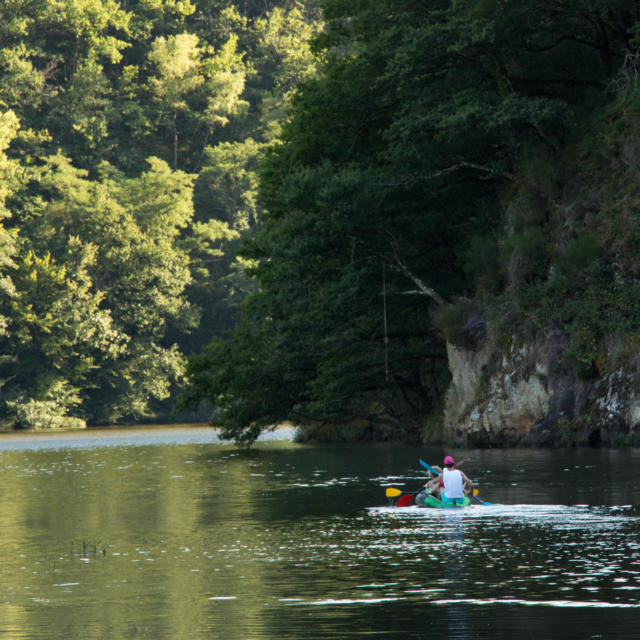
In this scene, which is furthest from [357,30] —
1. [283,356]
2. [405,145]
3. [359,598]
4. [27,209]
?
[27,209]

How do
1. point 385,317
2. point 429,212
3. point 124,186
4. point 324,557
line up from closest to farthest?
point 324,557 < point 385,317 < point 429,212 < point 124,186

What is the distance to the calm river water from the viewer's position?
12672mm

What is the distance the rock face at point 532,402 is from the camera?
37.7 m

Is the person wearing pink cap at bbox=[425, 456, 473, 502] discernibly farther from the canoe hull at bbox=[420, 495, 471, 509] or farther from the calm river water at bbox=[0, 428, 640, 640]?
the calm river water at bbox=[0, 428, 640, 640]

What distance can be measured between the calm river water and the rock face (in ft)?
14.1

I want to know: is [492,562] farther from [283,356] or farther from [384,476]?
[283,356]

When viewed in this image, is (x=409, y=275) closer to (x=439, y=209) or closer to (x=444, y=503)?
(x=439, y=209)

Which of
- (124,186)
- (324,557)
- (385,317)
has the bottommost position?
(324,557)

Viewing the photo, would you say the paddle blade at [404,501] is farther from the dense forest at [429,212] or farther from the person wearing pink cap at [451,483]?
the dense forest at [429,212]

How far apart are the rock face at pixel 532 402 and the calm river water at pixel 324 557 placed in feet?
14.1

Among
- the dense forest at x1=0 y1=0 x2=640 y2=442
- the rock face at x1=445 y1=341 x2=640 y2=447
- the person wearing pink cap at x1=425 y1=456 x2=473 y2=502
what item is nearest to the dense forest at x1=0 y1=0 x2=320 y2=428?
the dense forest at x1=0 y1=0 x2=640 y2=442

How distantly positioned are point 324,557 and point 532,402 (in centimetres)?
2345

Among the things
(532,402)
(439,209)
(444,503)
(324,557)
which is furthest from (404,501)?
(439,209)

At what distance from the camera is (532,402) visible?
39.8 meters
